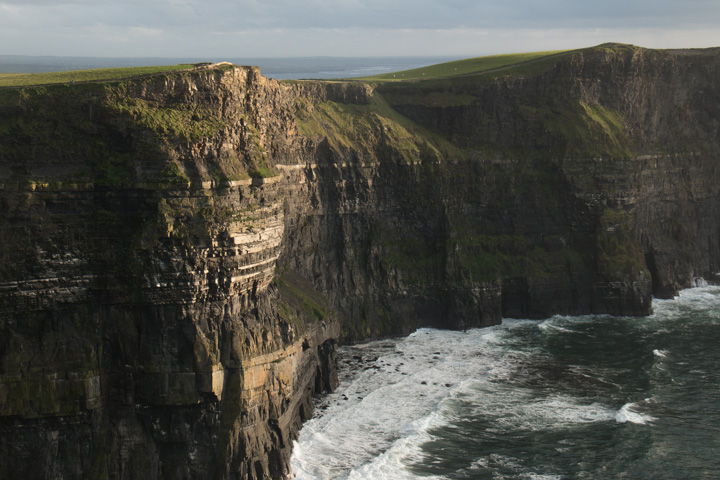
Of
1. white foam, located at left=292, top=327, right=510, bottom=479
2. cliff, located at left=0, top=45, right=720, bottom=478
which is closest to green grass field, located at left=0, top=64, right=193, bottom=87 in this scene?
cliff, located at left=0, top=45, right=720, bottom=478

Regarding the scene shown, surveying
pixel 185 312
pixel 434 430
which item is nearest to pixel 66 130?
pixel 185 312

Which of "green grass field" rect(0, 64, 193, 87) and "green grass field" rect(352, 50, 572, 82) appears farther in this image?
"green grass field" rect(352, 50, 572, 82)

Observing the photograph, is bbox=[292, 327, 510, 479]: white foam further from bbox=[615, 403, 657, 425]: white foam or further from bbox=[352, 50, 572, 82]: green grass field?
bbox=[352, 50, 572, 82]: green grass field

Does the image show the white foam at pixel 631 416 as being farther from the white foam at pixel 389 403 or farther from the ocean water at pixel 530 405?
the white foam at pixel 389 403

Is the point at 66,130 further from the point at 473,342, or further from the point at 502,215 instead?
the point at 502,215

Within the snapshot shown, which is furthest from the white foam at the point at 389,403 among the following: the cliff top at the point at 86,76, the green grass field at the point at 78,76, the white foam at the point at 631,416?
the green grass field at the point at 78,76
